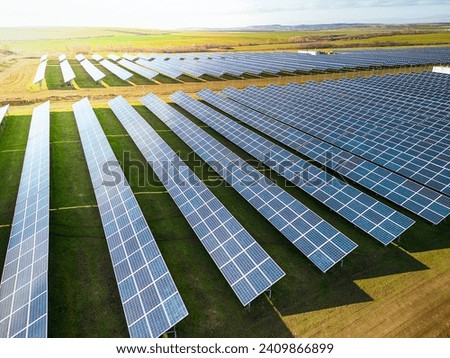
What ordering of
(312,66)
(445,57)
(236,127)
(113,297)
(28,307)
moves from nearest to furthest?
1. (28,307)
2. (113,297)
3. (236,127)
4. (312,66)
5. (445,57)

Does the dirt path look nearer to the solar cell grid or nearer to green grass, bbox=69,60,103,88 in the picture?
the solar cell grid

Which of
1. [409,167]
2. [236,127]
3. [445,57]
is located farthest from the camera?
[445,57]

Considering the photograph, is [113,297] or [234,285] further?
[113,297]

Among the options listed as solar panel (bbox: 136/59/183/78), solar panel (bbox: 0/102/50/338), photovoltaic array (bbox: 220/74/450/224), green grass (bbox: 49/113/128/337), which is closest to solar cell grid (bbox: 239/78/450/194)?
photovoltaic array (bbox: 220/74/450/224)

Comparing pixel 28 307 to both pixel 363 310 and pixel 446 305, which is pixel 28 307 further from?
pixel 446 305

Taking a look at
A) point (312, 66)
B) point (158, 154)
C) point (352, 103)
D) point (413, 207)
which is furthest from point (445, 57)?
point (158, 154)
